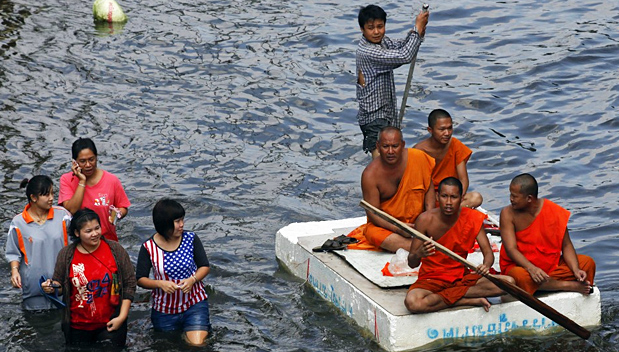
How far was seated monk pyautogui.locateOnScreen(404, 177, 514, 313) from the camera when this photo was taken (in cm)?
721

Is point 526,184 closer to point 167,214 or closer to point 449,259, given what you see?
point 449,259

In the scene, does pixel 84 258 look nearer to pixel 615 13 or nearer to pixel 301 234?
pixel 301 234

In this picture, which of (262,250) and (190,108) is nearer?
(262,250)

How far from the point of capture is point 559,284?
7.62 m

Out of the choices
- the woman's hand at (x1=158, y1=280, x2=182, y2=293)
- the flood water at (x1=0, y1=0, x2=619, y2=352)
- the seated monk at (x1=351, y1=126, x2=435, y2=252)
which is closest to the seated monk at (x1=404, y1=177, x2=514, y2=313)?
the flood water at (x1=0, y1=0, x2=619, y2=352)

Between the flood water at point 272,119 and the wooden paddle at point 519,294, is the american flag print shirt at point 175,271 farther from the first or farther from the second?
the wooden paddle at point 519,294

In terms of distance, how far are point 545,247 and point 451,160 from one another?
5.32ft

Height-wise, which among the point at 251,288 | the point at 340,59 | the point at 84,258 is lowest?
the point at 251,288

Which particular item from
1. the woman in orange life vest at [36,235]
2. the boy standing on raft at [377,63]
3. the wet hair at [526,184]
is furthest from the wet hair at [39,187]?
the wet hair at [526,184]

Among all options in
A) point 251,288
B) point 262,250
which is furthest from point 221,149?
point 251,288

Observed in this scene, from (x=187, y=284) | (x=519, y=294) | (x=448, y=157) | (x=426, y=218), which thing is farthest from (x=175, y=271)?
(x=448, y=157)

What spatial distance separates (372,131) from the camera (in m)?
9.70

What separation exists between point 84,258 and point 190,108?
24.0 feet

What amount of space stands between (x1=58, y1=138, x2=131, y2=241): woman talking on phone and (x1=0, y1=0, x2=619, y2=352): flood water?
0.98 meters
